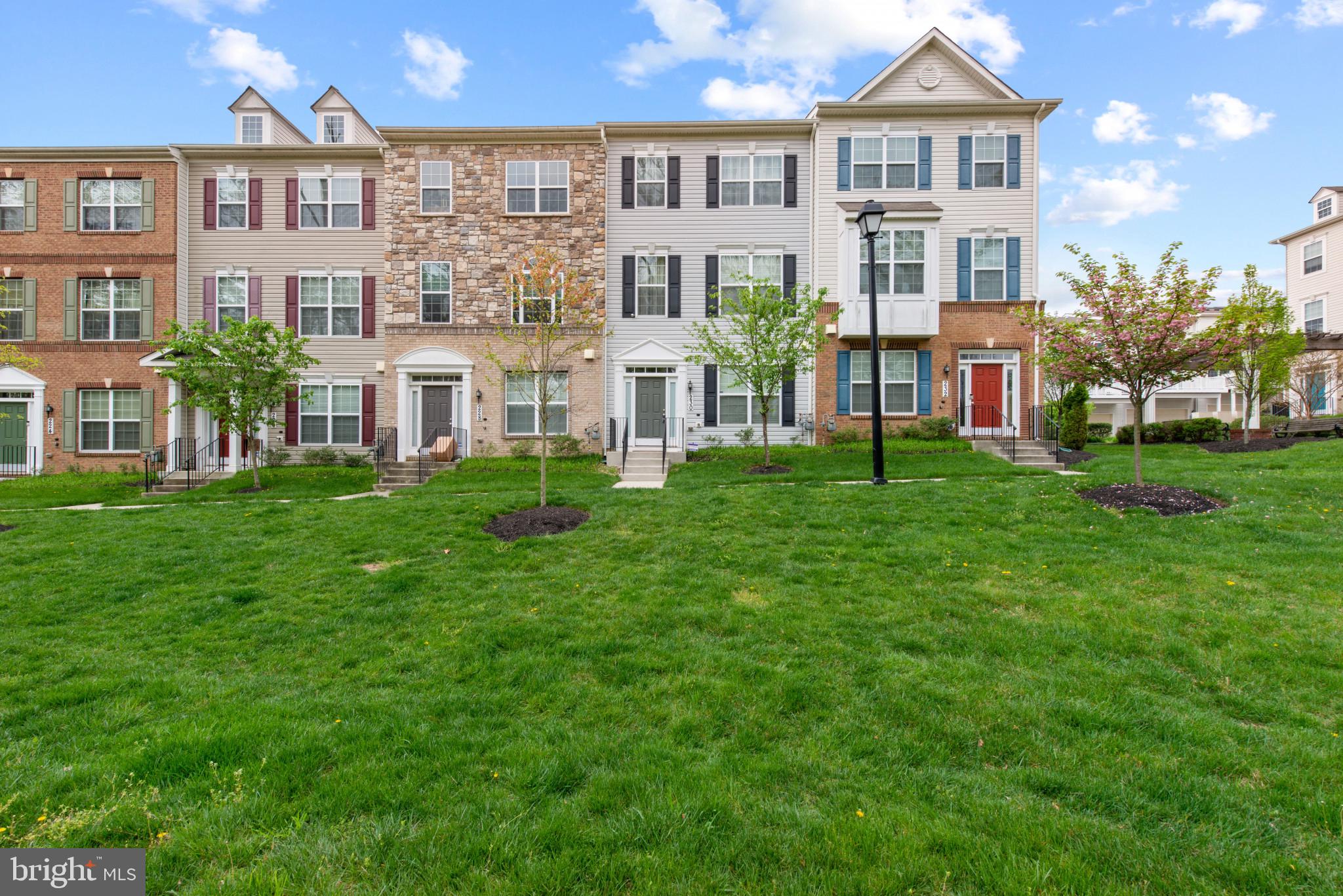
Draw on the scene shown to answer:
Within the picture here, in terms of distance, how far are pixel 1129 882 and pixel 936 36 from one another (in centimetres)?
2081

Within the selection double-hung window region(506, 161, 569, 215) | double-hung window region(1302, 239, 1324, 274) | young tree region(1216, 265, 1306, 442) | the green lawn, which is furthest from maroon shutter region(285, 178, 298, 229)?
double-hung window region(1302, 239, 1324, 274)

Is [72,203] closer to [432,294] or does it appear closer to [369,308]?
[369,308]

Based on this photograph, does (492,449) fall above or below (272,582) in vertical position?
Result: above

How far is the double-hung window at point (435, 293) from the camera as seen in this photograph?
17984 mm

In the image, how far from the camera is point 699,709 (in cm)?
377

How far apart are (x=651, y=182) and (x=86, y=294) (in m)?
16.8

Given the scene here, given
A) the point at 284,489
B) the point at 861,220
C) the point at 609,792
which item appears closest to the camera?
the point at 609,792

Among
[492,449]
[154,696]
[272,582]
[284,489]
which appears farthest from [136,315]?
[154,696]

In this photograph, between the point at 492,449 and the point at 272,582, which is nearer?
the point at 272,582

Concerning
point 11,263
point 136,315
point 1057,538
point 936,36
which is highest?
point 936,36

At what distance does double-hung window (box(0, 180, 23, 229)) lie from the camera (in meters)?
18.0

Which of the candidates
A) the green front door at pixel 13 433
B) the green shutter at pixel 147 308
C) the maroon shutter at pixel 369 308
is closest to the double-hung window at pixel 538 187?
the maroon shutter at pixel 369 308

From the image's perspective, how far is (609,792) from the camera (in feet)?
9.46

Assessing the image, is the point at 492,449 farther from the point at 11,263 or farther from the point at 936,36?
the point at 936,36
